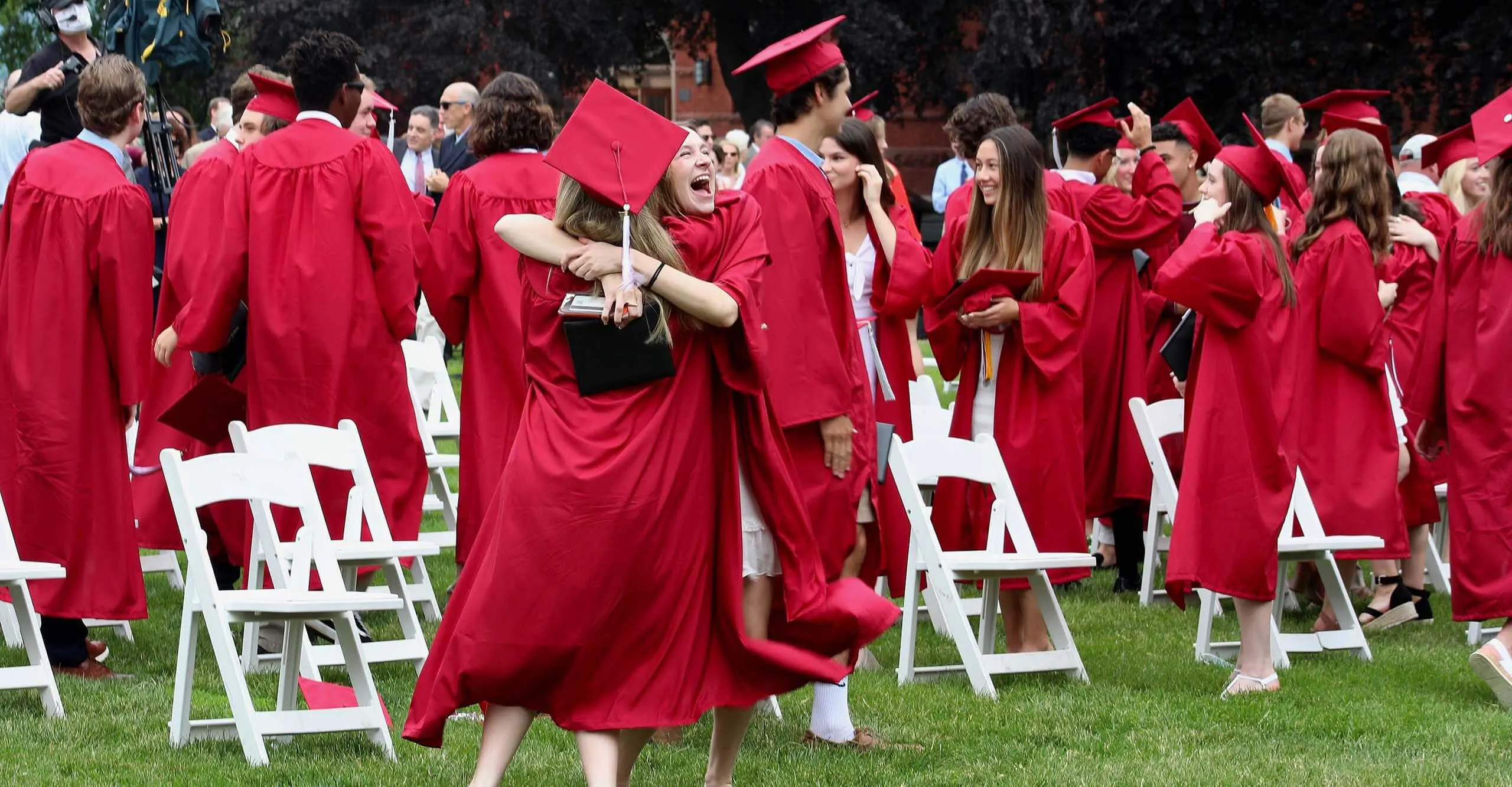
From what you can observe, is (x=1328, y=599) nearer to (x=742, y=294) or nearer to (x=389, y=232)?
(x=389, y=232)

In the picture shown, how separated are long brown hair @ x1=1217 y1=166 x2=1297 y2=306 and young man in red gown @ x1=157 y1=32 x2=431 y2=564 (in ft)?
9.65

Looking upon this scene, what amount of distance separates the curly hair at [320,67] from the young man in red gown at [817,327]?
6.11 feet

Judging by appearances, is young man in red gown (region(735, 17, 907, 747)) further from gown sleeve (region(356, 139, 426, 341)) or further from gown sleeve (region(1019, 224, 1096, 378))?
gown sleeve (region(356, 139, 426, 341))

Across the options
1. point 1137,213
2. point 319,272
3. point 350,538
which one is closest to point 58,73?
point 319,272

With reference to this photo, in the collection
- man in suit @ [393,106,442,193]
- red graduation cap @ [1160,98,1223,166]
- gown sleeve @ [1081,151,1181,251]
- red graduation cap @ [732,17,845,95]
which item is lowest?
man in suit @ [393,106,442,193]

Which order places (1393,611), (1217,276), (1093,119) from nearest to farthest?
(1217,276)
(1393,611)
(1093,119)

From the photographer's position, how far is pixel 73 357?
7.34 m

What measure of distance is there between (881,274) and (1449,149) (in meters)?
2.61

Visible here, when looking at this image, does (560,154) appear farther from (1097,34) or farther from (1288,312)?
(1097,34)

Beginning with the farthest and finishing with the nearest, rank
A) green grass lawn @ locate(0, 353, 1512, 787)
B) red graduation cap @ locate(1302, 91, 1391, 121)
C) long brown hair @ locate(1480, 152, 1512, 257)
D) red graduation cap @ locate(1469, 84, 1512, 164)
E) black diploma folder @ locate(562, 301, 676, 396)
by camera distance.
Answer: red graduation cap @ locate(1302, 91, 1391, 121) → long brown hair @ locate(1480, 152, 1512, 257) → red graduation cap @ locate(1469, 84, 1512, 164) → green grass lawn @ locate(0, 353, 1512, 787) → black diploma folder @ locate(562, 301, 676, 396)

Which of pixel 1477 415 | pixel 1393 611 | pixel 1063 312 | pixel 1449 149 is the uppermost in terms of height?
pixel 1449 149

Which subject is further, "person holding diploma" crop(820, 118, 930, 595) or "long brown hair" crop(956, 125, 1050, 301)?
"long brown hair" crop(956, 125, 1050, 301)

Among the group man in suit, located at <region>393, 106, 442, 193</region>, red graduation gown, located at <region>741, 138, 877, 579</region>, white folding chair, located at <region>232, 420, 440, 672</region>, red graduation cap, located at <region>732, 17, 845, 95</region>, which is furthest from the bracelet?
man in suit, located at <region>393, 106, 442, 193</region>

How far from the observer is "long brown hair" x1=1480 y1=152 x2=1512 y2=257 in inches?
279
